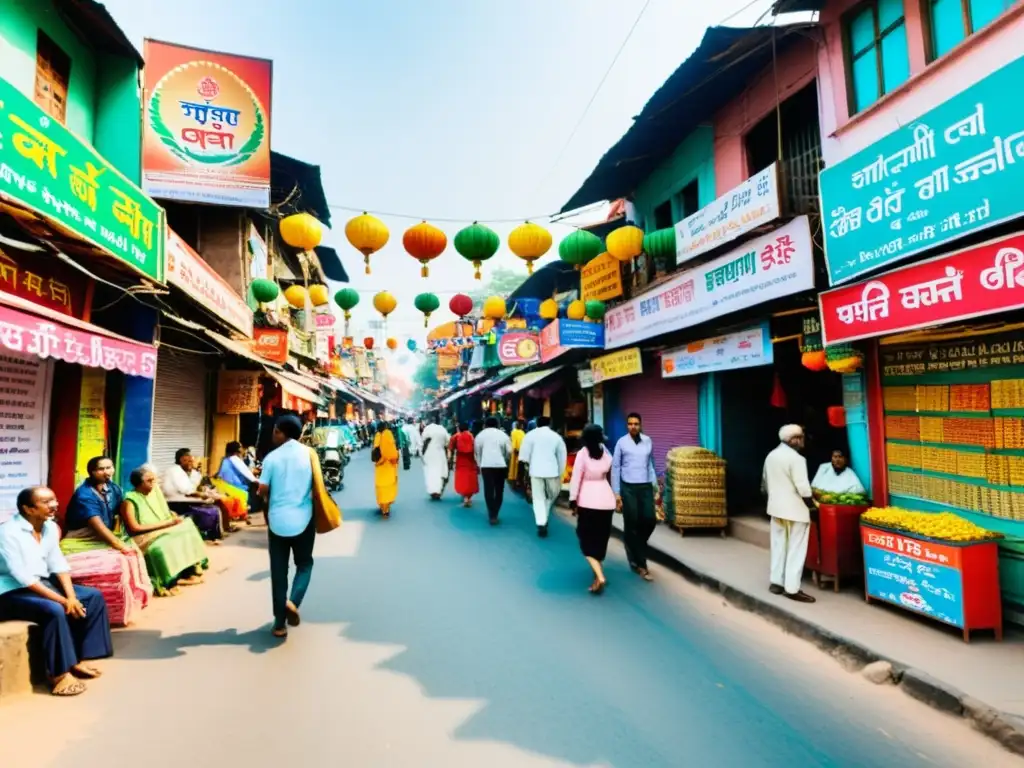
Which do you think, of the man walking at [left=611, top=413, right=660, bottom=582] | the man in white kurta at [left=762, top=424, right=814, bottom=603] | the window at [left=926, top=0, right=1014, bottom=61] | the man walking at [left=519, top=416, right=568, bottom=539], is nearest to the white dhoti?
the man in white kurta at [left=762, top=424, right=814, bottom=603]

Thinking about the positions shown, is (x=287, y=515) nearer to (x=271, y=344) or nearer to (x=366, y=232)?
(x=366, y=232)

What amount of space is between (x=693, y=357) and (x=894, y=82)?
4.68 metres

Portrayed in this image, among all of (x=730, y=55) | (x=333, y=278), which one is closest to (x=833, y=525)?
(x=730, y=55)

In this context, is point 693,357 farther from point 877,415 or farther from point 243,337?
point 243,337

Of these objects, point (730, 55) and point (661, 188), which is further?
point (661, 188)

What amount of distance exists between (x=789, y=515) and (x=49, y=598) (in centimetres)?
610

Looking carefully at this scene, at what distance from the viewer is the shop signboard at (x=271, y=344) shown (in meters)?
14.2

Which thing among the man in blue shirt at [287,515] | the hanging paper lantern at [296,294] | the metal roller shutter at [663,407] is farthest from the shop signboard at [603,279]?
the man in blue shirt at [287,515]

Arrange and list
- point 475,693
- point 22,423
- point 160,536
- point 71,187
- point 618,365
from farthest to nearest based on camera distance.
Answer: point 618,365 < point 22,423 < point 160,536 < point 71,187 < point 475,693

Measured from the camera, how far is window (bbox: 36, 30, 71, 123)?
24.3ft

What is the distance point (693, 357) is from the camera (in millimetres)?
9977

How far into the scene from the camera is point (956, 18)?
18.7 ft

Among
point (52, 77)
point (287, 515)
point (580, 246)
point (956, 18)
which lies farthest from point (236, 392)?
point (956, 18)

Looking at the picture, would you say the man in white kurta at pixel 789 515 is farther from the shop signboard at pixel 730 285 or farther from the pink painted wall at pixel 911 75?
the pink painted wall at pixel 911 75
